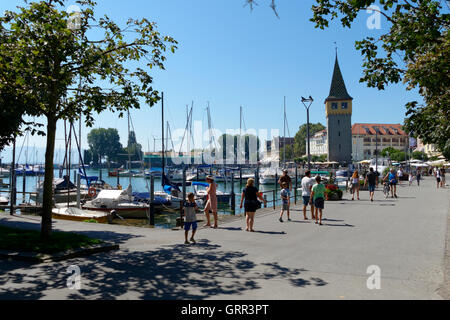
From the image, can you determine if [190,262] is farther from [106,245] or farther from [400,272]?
[400,272]

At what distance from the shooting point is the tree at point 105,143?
165875 millimetres

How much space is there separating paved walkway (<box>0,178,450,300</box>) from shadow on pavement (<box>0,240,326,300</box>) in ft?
0.05

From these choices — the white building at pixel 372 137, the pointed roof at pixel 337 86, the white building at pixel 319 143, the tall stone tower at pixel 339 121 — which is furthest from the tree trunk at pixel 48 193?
the white building at pixel 319 143

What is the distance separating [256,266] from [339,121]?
9425cm

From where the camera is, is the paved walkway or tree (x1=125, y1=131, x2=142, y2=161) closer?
the paved walkway

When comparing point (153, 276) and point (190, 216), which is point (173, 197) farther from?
point (153, 276)

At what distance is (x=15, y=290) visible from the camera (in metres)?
5.98

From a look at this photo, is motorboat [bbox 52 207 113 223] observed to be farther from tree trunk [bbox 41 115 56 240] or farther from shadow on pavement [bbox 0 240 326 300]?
shadow on pavement [bbox 0 240 326 300]

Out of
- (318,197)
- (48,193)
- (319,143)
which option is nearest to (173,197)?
(318,197)

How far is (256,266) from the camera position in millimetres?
7414

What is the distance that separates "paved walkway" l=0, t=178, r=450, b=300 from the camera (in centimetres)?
582

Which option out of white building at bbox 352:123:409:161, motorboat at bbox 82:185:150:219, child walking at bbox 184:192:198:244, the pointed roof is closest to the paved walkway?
child walking at bbox 184:192:198:244

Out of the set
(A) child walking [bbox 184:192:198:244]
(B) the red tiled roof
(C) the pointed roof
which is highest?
(C) the pointed roof
